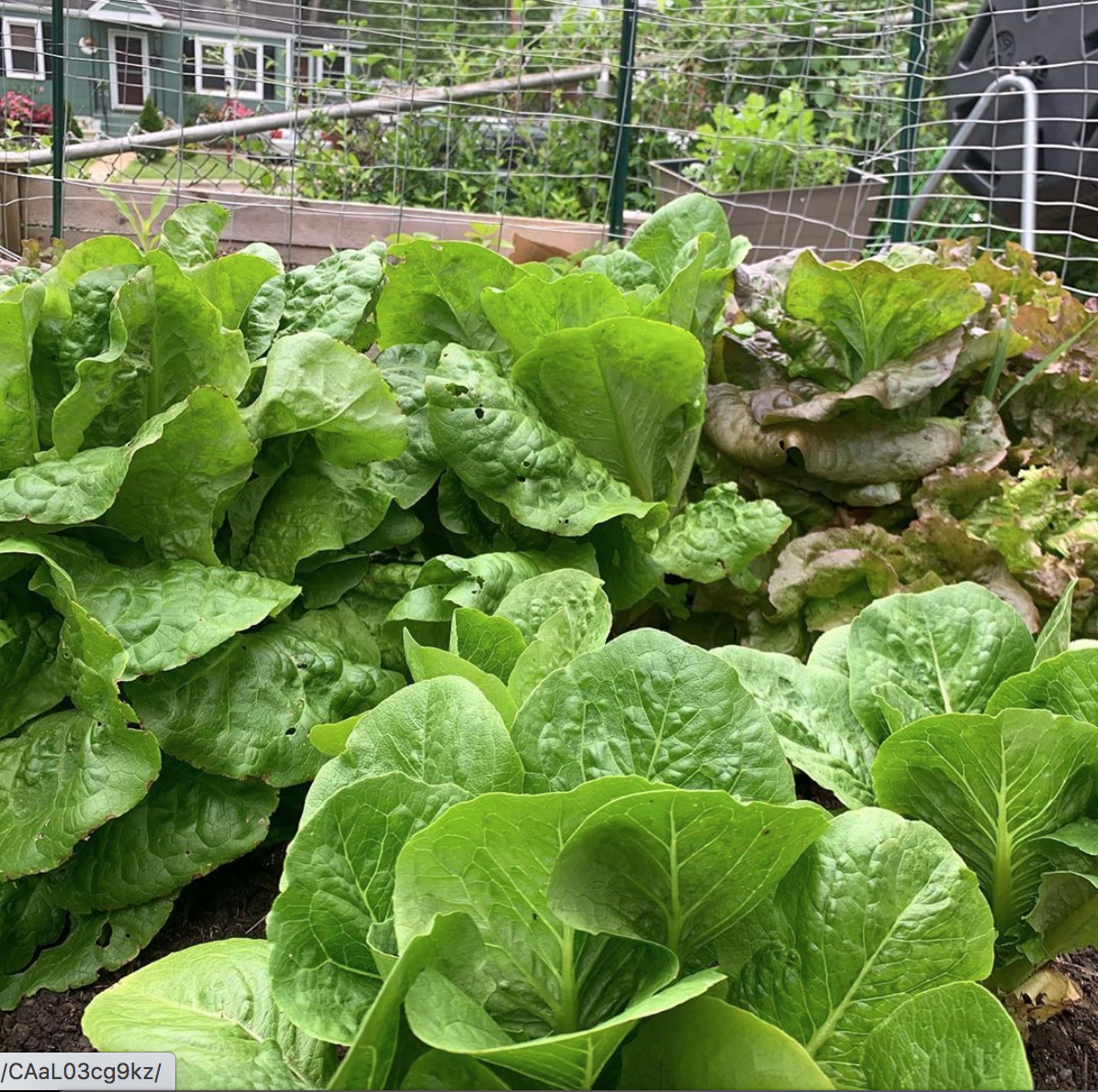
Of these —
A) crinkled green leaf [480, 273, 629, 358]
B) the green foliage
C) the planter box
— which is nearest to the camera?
crinkled green leaf [480, 273, 629, 358]

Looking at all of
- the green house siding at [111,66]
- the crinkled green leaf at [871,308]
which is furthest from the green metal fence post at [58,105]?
the crinkled green leaf at [871,308]

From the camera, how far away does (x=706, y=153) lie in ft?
17.9

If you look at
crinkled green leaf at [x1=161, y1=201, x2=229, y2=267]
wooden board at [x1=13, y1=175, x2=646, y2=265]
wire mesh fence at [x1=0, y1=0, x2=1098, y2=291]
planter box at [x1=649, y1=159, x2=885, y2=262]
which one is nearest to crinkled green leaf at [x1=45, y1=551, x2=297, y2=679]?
crinkled green leaf at [x1=161, y1=201, x2=229, y2=267]

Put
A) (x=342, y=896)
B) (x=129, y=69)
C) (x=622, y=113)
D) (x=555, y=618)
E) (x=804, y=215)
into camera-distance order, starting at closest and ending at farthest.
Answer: (x=342, y=896) < (x=555, y=618) < (x=622, y=113) < (x=129, y=69) < (x=804, y=215)

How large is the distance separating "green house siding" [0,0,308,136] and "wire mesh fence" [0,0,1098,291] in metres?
0.02

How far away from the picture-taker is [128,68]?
4.24 meters

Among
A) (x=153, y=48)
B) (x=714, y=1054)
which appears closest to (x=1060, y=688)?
(x=714, y=1054)

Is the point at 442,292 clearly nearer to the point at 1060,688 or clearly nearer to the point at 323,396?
the point at 323,396

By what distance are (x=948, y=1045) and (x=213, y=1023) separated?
21.1 inches

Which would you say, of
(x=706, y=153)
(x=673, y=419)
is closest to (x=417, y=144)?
(x=706, y=153)

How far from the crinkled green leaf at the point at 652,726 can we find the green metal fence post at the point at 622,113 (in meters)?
2.96

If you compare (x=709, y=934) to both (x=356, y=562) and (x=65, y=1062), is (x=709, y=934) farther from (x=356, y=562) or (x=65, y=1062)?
(x=356, y=562)

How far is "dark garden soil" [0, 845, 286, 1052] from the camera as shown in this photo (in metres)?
1.22

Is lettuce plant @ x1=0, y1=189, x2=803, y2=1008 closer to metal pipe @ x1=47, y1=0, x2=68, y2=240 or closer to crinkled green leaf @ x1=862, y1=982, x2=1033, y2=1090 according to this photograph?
crinkled green leaf @ x1=862, y1=982, x2=1033, y2=1090
